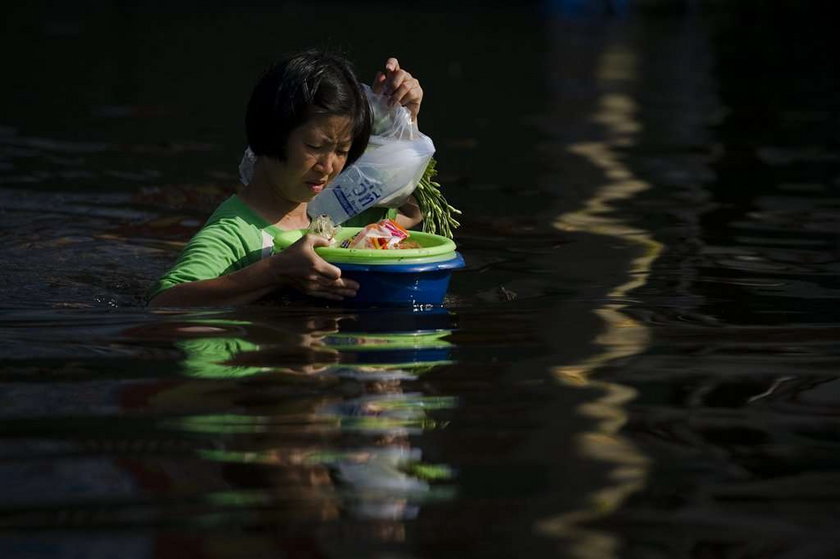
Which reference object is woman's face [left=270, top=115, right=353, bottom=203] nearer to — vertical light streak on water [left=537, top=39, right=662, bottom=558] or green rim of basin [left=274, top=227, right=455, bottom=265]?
green rim of basin [left=274, top=227, right=455, bottom=265]

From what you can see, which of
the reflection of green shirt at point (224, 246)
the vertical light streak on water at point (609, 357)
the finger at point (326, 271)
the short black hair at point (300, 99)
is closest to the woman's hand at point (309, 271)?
the finger at point (326, 271)

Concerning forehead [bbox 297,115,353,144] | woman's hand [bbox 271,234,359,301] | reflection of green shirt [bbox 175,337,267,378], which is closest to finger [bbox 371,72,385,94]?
forehead [bbox 297,115,353,144]

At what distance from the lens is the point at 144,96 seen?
14.4 m

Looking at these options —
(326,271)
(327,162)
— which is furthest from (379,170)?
(326,271)

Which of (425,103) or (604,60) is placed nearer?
(425,103)

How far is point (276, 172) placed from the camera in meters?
5.30

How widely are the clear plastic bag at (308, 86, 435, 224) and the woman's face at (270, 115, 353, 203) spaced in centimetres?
13

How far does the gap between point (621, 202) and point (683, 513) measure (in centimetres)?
524

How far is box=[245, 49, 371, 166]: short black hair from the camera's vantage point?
5141mm

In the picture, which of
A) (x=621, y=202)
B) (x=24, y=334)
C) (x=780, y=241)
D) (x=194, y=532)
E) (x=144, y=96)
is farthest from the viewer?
(x=144, y=96)

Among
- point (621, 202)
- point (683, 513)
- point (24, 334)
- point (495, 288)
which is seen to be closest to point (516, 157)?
point (621, 202)

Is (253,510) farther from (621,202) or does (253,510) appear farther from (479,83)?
(479,83)

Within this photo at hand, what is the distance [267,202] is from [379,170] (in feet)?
1.29

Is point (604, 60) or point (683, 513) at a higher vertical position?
point (683, 513)
